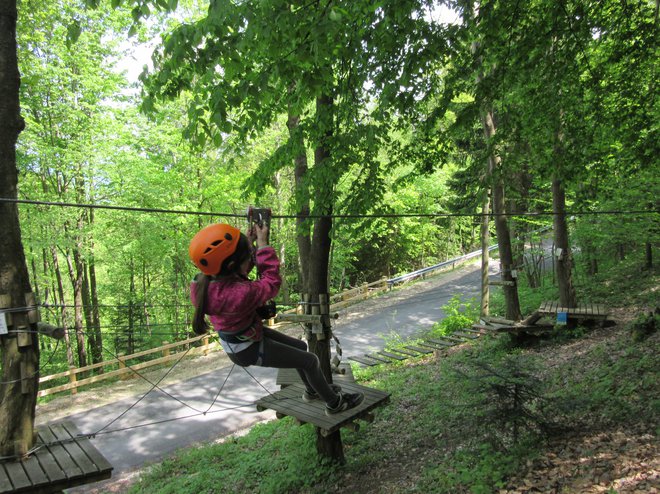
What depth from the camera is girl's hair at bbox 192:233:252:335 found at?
3023 millimetres

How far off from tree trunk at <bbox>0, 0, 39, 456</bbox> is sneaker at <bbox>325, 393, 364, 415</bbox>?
8.71ft

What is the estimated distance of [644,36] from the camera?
197 inches

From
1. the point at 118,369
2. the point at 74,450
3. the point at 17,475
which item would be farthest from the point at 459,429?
the point at 118,369

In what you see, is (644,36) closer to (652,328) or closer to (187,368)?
(652,328)

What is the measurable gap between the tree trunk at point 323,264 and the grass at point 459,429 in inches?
10.8

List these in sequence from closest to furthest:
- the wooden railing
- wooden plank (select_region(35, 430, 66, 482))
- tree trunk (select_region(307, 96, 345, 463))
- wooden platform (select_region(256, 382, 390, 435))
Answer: wooden plank (select_region(35, 430, 66, 482)) < wooden platform (select_region(256, 382, 390, 435)) < tree trunk (select_region(307, 96, 345, 463)) < the wooden railing

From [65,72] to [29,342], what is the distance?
12325mm

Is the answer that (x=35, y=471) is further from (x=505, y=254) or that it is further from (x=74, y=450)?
(x=505, y=254)

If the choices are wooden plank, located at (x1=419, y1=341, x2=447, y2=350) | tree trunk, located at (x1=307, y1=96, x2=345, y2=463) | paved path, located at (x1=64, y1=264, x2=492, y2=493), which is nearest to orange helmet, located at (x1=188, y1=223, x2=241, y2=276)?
tree trunk, located at (x1=307, y1=96, x2=345, y2=463)

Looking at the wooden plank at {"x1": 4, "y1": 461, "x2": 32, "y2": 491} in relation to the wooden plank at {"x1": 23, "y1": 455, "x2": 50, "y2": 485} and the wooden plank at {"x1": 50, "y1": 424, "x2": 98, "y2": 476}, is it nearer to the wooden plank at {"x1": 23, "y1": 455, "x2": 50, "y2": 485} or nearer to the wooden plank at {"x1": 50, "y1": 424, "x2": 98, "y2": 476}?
the wooden plank at {"x1": 23, "y1": 455, "x2": 50, "y2": 485}

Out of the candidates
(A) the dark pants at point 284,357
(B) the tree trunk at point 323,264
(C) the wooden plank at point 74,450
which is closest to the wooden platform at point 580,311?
(B) the tree trunk at point 323,264

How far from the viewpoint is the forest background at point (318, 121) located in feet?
11.3

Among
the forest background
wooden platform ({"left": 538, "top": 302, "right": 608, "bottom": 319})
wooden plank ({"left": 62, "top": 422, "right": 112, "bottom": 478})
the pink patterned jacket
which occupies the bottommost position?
wooden platform ({"left": 538, "top": 302, "right": 608, "bottom": 319})

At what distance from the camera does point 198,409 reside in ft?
31.2
